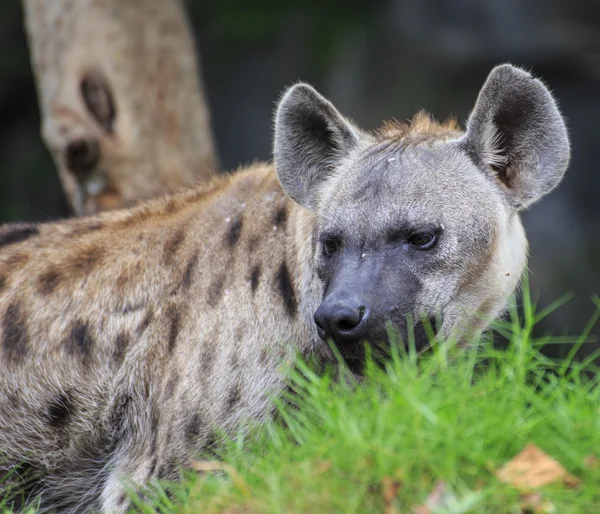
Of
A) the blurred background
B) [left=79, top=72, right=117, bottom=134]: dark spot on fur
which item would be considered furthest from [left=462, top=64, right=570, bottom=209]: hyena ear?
the blurred background

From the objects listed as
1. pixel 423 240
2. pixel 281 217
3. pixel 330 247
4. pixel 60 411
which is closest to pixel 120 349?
pixel 60 411

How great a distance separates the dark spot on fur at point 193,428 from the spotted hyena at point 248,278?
1 centimetres

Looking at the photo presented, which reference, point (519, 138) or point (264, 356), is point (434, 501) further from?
point (519, 138)

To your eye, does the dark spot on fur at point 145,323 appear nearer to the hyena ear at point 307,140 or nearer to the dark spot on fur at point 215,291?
the dark spot on fur at point 215,291

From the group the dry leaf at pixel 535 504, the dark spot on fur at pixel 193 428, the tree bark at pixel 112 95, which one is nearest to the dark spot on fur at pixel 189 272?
the dark spot on fur at pixel 193 428

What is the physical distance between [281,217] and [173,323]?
0.67 m

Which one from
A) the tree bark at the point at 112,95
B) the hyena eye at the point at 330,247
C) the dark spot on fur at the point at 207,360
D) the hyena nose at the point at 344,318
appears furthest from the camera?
the tree bark at the point at 112,95

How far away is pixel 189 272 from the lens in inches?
162

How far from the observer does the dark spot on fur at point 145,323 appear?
4090 mm

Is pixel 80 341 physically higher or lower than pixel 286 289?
lower

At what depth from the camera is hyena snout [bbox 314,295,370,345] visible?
3.33 meters

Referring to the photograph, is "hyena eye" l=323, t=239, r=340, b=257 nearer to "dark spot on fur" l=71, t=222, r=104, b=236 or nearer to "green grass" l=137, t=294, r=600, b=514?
"green grass" l=137, t=294, r=600, b=514

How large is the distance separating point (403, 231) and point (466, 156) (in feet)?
1.68

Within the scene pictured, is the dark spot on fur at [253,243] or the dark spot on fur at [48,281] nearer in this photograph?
the dark spot on fur at [253,243]
